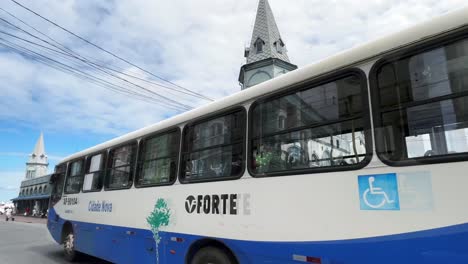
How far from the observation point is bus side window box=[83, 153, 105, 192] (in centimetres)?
762

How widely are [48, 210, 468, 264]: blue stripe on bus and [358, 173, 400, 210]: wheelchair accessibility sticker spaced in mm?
256

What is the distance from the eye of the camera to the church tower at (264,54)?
37.1 m

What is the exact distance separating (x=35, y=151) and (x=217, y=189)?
108566 millimetres

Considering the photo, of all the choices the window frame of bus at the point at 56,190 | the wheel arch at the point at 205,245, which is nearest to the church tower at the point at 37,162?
the window frame of bus at the point at 56,190

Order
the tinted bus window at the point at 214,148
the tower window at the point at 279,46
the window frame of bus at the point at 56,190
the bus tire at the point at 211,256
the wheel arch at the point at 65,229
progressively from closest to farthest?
the bus tire at the point at 211,256 < the tinted bus window at the point at 214,148 < the wheel arch at the point at 65,229 < the window frame of bus at the point at 56,190 < the tower window at the point at 279,46

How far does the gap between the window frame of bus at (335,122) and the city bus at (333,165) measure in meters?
0.01

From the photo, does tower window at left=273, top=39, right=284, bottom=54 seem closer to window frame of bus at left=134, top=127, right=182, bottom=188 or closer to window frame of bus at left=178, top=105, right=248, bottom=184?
window frame of bus at left=134, top=127, right=182, bottom=188

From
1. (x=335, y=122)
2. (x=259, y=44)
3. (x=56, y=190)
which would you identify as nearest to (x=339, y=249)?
(x=335, y=122)

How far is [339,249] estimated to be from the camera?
3.05 meters

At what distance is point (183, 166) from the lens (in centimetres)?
511

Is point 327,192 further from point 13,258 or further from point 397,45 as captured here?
point 13,258

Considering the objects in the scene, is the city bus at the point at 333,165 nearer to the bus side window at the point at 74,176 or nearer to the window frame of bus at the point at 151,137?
the window frame of bus at the point at 151,137

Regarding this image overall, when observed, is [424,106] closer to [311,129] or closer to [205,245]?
[311,129]

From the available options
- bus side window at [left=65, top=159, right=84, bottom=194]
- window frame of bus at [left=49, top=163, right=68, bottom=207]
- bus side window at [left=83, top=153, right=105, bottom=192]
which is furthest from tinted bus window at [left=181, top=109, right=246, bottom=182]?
window frame of bus at [left=49, top=163, right=68, bottom=207]
